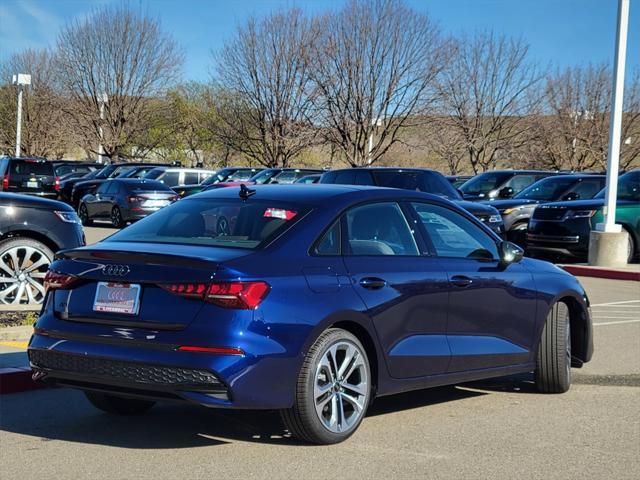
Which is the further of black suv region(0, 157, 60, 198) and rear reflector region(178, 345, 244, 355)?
black suv region(0, 157, 60, 198)

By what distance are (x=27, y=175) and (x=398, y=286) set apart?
82.1 feet

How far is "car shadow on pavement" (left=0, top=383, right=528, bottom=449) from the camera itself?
235 inches

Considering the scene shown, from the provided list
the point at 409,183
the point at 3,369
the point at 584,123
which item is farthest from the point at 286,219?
the point at 584,123

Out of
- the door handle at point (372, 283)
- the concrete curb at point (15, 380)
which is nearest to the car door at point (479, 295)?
the door handle at point (372, 283)

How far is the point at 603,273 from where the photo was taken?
57.1ft

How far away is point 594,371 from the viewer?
8.49 metres

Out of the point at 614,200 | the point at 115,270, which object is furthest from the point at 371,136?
the point at 115,270

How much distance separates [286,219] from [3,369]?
2720 mm

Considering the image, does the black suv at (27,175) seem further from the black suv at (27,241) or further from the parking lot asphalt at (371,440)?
the parking lot asphalt at (371,440)

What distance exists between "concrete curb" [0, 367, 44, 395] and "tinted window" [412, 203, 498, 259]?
3073mm

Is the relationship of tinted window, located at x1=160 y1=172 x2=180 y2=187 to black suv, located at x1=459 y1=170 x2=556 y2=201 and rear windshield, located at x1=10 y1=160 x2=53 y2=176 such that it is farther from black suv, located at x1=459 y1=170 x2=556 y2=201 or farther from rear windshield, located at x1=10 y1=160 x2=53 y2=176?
black suv, located at x1=459 y1=170 x2=556 y2=201

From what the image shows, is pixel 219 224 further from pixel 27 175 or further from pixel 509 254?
pixel 27 175

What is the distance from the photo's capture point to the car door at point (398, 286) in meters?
6.06

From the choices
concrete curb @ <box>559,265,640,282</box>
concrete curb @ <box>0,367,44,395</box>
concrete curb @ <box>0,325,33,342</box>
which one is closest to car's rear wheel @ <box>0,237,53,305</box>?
concrete curb @ <box>0,325,33,342</box>
